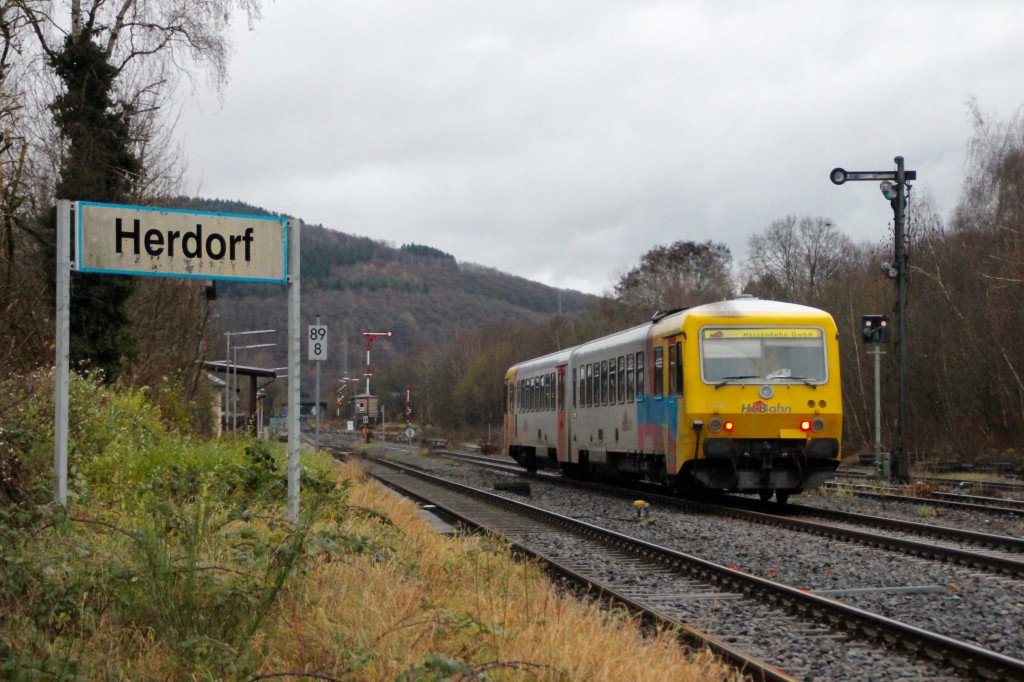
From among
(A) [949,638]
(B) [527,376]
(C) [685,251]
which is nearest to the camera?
(A) [949,638]

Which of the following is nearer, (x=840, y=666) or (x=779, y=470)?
(x=840, y=666)

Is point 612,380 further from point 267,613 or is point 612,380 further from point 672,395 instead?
point 267,613

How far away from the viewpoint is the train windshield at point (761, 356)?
17.4 metres

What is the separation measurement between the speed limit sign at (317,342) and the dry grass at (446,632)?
52.6 feet

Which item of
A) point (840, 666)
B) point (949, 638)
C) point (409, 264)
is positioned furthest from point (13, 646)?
point (409, 264)

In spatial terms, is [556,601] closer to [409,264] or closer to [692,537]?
[692,537]

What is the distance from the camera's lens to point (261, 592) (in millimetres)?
6234

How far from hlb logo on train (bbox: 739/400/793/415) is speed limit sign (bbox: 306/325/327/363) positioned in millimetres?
10230

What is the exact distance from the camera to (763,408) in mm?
17297

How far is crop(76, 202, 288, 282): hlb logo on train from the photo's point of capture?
A: 7586 mm

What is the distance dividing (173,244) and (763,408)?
451 inches

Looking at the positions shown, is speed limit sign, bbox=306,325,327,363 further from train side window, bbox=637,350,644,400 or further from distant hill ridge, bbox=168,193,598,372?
distant hill ridge, bbox=168,193,598,372

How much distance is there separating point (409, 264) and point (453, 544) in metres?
117

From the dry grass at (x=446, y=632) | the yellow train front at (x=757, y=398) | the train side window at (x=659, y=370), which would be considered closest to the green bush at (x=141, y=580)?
the dry grass at (x=446, y=632)
